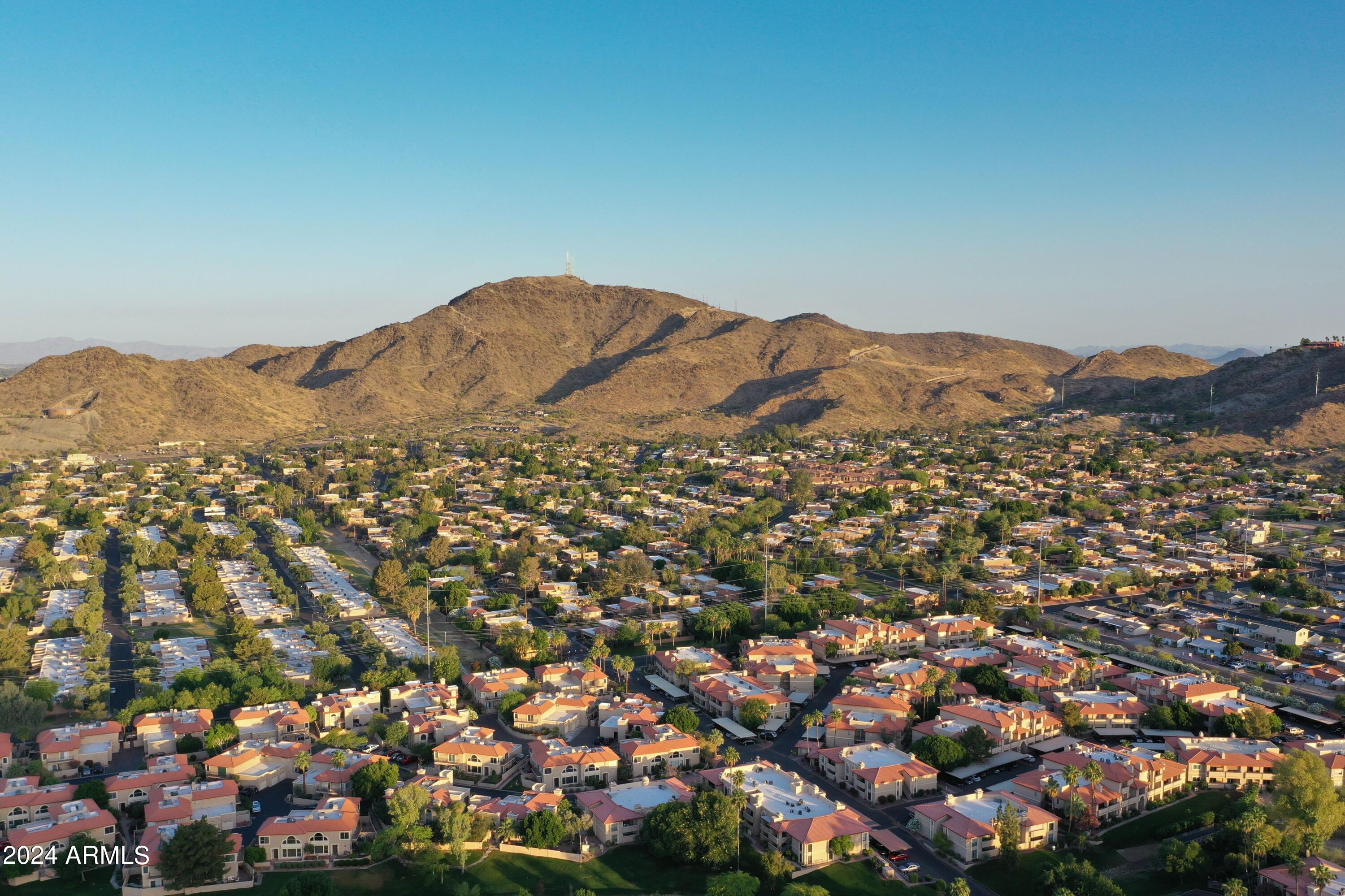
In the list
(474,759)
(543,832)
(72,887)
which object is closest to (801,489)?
(474,759)

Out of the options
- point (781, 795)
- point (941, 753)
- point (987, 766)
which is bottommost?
point (987, 766)

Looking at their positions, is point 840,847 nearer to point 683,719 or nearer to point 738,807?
point 738,807

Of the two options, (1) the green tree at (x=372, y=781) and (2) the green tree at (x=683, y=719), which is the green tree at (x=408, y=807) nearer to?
(1) the green tree at (x=372, y=781)

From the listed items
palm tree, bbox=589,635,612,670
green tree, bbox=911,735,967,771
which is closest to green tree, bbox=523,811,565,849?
green tree, bbox=911,735,967,771

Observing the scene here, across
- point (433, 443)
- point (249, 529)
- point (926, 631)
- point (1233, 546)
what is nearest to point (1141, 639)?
point (926, 631)

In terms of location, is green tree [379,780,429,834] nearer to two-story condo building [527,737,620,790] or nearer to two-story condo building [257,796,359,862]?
two-story condo building [257,796,359,862]

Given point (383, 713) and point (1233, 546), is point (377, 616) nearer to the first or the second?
point (383, 713)
